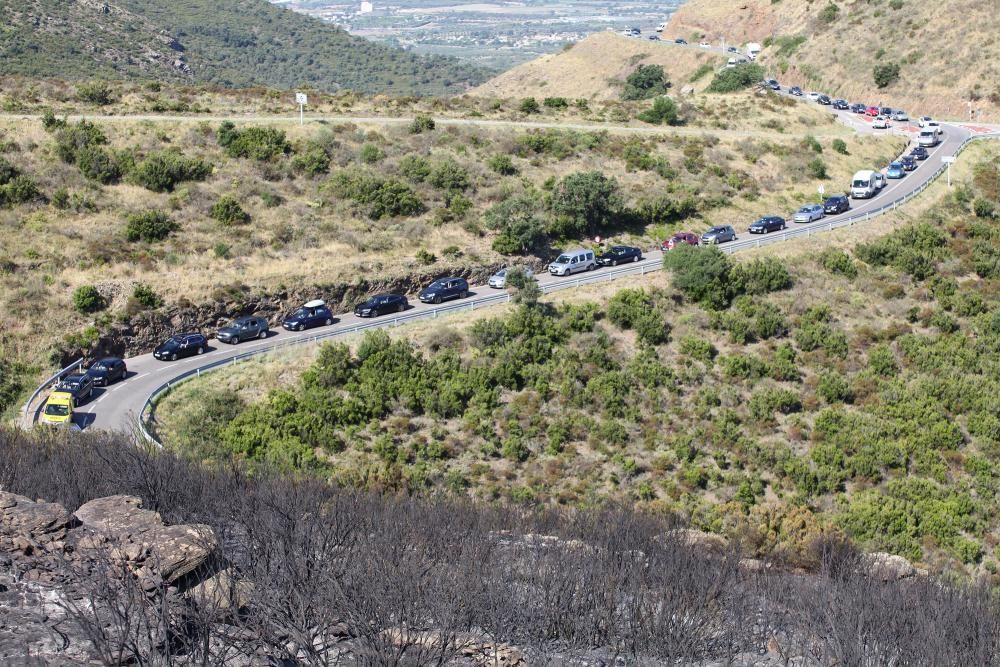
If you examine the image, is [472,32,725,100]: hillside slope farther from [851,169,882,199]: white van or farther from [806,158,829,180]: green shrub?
[851,169,882,199]: white van

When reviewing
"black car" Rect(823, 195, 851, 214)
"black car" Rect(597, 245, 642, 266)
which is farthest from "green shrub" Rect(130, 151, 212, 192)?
"black car" Rect(823, 195, 851, 214)

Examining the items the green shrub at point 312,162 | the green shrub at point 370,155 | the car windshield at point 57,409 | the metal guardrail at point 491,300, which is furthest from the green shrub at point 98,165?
the car windshield at point 57,409

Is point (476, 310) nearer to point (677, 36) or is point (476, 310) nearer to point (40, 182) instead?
point (40, 182)

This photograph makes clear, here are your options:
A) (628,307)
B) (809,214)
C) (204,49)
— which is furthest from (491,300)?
(204,49)

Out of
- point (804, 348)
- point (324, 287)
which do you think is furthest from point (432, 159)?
point (804, 348)

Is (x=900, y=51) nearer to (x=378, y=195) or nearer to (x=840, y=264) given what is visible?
(x=840, y=264)
